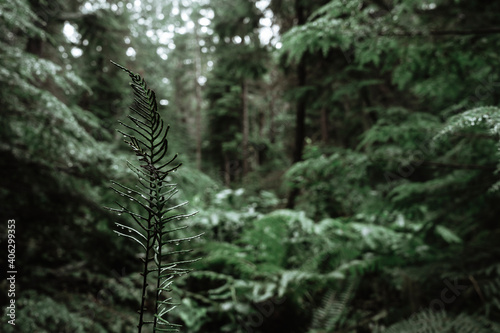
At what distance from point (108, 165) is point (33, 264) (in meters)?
1.38

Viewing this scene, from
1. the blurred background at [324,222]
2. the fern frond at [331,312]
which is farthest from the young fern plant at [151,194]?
the fern frond at [331,312]

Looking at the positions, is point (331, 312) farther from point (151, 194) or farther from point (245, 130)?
point (245, 130)

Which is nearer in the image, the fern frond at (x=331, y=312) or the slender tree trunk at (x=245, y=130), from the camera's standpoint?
the fern frond at (x=331, y=312)

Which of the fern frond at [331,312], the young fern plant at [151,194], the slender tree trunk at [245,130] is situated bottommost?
the fern frond at [331,312]

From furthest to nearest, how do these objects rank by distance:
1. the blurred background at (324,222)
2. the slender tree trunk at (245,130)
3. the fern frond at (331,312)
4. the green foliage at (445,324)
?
the slender tree trunk at (245,130), the fern frond at (331,312), the blurred background at (324,222), the green foliage at (445,324)

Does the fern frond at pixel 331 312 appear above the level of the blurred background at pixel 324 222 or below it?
below

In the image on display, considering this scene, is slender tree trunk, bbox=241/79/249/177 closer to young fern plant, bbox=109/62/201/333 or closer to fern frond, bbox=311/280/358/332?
fern frond, bbox=311/280/358/332

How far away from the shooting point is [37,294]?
8.11 feet

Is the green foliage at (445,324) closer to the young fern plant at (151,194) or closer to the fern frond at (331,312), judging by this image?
the fern frond at (331,312)

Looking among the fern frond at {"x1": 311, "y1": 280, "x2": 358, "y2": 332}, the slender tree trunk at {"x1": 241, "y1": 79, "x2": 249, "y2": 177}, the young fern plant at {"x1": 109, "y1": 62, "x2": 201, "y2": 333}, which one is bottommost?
the fern frond at {"x1": 311, "y1": 280, "x2": 358, "y2": 332}

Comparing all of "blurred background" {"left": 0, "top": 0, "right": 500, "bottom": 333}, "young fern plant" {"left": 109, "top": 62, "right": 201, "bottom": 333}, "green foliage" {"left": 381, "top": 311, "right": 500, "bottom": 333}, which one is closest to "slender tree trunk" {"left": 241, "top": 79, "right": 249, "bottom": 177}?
"blurred background" {"left": 0, "top": 0, "right": 500, "bottom": 333}

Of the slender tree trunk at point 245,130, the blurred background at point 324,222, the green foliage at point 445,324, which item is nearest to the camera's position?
the green foliage at point 445,324

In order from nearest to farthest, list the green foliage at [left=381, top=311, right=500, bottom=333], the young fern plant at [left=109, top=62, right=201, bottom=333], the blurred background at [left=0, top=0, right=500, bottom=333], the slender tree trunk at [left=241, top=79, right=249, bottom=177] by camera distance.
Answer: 1. the young fern plant at [left=109, top=62, right=201, bottom=333]
2. the green foliage at [left=381, top=311, right=500, bottom=333]
3. the blurred background at [left=0, top=0, right=500, bottom=333]
4. the slender tree trunk at [left=241, top=79, right=249, bottom=177]

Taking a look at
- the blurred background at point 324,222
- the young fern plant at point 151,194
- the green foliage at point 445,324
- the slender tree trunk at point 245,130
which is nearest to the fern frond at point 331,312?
the blurred background at point 324,222
